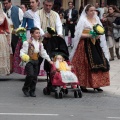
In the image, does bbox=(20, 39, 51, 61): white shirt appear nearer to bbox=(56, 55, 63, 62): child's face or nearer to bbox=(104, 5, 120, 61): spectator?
bbox=(56, 55, 63, 62): child's face

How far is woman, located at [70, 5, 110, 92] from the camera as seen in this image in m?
12.5

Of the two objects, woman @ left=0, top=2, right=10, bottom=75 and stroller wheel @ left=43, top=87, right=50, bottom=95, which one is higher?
woman @ left=0, top=2, right=10, bottom=75

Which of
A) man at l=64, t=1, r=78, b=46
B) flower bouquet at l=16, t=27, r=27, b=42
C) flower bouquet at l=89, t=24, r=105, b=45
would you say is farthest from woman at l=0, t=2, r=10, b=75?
man at l=64, t=1, r=78, b=46

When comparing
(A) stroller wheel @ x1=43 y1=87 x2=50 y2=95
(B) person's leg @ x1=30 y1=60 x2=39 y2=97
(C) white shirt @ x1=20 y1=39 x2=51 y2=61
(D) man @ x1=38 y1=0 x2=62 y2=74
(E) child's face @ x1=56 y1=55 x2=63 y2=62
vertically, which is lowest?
(A) stroller wheel @ x1=43 y1=87 x2=50 y2=95

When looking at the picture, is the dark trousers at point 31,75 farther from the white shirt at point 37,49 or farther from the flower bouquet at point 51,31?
the flower bouquet at point 51,31

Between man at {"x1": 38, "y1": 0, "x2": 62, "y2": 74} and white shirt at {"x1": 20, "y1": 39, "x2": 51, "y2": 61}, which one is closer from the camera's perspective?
white shirt at {"x1": 20, "y1": 39, "x2": 51, "y2": 61}

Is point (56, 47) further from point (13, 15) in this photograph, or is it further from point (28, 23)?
point (13, 15)

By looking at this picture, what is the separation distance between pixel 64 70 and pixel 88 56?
89cm

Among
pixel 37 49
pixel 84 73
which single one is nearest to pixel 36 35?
pixel 37 49

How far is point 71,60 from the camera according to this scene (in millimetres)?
12812

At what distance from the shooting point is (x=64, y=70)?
11844 mm

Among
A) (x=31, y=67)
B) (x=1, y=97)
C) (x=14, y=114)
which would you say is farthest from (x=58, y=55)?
(x=14, y=114)

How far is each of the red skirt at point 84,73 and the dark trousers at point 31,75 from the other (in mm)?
1094

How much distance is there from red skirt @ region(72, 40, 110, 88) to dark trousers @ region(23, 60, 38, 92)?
1.09m
